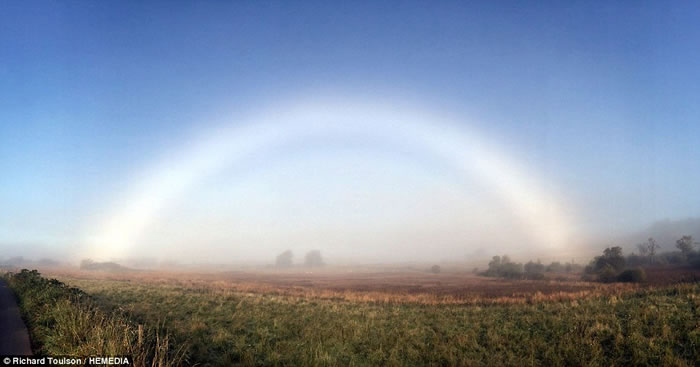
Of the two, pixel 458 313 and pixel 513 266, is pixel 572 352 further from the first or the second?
pixel 513 266

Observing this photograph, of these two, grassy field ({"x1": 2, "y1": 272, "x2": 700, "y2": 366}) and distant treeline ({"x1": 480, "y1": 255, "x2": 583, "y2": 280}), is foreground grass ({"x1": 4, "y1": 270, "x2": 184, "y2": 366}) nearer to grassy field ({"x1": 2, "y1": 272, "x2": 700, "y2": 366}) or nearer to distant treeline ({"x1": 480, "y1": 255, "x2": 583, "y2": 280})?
grassy field ({"x1": 2, "y1": 272, "x2": 700, "y2": 366})

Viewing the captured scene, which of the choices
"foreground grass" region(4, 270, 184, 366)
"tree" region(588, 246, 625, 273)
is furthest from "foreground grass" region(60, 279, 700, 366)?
"tree" region(588, 246, 625, 273)

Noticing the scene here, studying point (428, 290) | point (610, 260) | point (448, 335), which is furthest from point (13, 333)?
point (610, 260)

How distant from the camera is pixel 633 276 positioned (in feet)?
156

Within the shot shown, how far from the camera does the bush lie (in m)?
45.6

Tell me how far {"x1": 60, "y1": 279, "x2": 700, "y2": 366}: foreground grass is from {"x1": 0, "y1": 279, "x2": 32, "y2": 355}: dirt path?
16.1ft

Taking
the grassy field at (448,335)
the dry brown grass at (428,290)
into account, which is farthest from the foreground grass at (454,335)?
the dry brown grass at (428,290)

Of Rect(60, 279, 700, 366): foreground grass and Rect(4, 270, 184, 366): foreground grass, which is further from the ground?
Rect(4, 270, 184, 366): foreground grass

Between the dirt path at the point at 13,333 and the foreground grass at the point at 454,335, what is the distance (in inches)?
194

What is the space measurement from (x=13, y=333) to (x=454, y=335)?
726 inches

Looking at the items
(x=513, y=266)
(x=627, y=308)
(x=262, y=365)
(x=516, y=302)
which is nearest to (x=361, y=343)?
(x=262, y=365)

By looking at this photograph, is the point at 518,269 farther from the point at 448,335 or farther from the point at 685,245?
the point at 448,335

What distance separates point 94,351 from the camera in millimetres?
9188

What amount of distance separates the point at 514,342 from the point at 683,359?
17.8 feet
